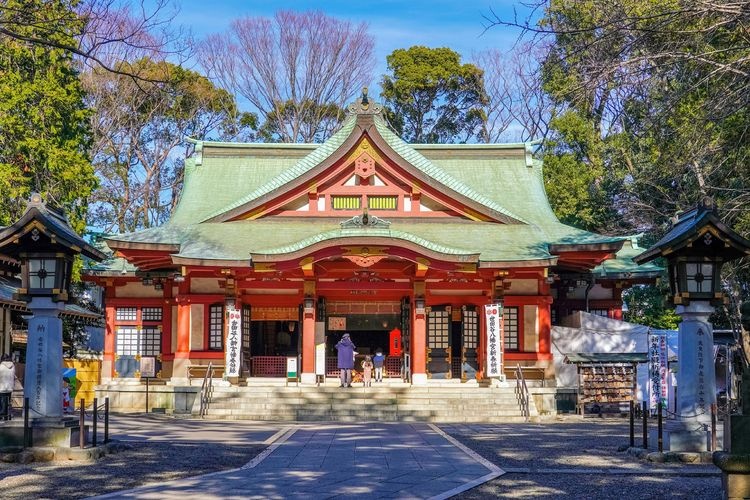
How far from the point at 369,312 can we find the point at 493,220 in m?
4.83

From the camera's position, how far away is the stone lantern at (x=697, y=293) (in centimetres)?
1373

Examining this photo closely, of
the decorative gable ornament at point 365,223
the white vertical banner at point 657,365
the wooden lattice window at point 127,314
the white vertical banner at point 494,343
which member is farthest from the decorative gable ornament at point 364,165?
the white vertical banner at point 657,365

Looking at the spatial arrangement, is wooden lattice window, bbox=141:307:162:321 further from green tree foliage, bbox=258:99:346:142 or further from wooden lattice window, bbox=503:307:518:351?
green tree foliage, bbox=258:99:346:142

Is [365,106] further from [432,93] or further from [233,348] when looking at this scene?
[432,93]

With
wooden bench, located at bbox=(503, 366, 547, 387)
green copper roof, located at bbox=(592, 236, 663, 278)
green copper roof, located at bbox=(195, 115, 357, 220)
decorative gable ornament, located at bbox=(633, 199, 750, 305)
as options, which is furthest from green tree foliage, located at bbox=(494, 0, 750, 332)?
green copper roof, located at bbox=(195, 115, 357, 220)

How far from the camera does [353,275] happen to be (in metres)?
27.0

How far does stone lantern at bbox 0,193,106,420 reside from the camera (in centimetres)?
A: 1397

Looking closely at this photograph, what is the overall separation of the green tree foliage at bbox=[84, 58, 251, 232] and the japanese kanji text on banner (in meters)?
18.9

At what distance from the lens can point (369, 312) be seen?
92.4ft

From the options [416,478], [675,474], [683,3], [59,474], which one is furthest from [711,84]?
[59,474]

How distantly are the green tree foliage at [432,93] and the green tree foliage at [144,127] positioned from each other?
25.9 feet

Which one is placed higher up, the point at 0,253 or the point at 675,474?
the point at 0,253

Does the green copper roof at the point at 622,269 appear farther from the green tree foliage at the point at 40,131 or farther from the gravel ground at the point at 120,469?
the green tree foliage at the point at 40,131

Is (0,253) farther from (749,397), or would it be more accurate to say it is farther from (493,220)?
(493,220)
